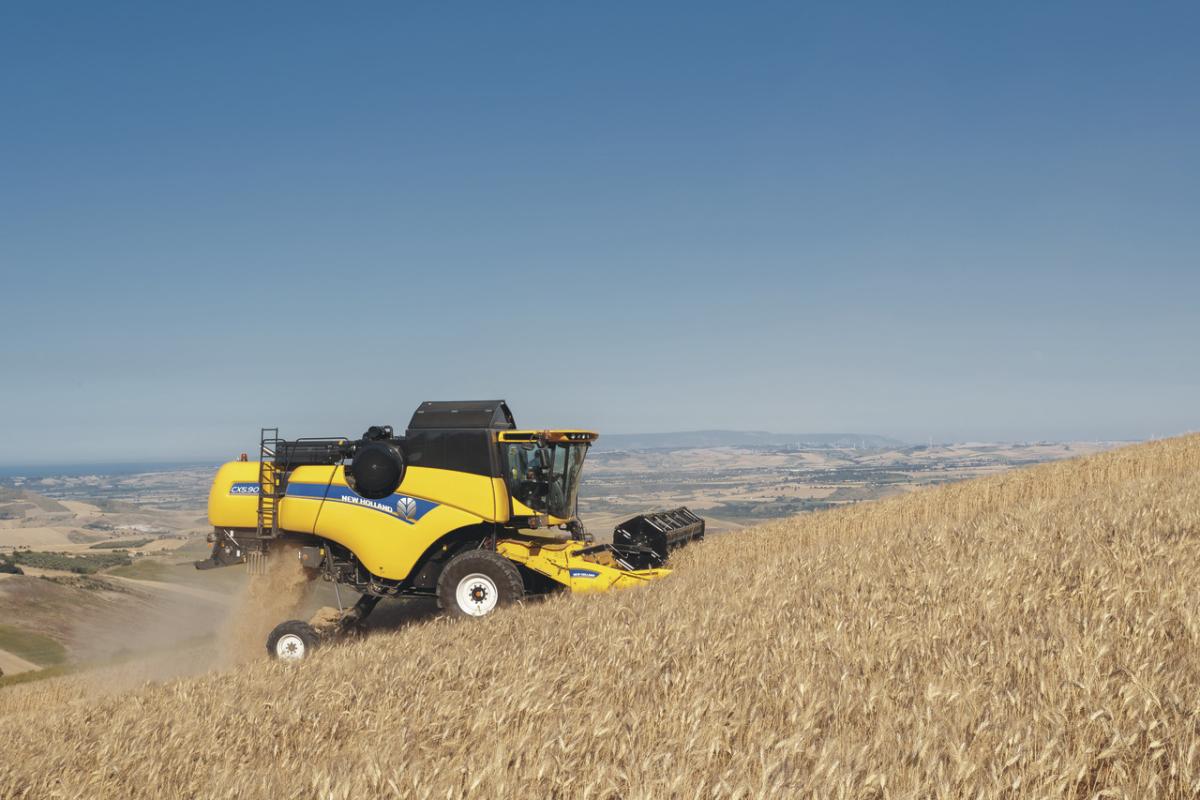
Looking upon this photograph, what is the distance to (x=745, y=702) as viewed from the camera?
16.1ft

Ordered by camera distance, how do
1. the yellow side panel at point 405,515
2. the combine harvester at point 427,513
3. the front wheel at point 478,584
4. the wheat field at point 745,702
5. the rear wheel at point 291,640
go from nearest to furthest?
1. the wheat field at point 745,702
2. the rear wheel at point 291,640
3. the front wheel at point 478,584
4. the combine harvester at point 427,513
5. the yellow side panel at point 405,515

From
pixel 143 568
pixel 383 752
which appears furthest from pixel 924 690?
pixel 143 568

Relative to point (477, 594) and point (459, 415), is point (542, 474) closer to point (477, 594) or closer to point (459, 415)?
point (459, 415)

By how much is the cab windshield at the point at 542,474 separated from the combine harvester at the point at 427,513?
2 cm

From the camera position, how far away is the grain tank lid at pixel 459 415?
12711 millimetres

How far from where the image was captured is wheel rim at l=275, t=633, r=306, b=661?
11539 millimetres

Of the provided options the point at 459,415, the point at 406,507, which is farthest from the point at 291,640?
the point at 459,415

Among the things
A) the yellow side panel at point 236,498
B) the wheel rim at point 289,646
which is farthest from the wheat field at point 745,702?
the yellow side panel at point 236,498

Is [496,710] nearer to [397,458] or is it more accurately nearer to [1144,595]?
[1144,595]

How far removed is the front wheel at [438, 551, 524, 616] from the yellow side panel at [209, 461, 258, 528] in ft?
10.8

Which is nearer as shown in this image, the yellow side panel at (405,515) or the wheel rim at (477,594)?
the wheel rim at (477,594)

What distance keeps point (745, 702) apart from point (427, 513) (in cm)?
817

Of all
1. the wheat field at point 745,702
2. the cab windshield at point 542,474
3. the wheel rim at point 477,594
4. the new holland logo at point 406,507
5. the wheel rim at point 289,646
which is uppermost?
the cab windshield at point 542,474

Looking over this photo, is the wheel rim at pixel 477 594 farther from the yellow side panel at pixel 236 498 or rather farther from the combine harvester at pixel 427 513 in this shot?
the yellow side panel at pixel 236 498
